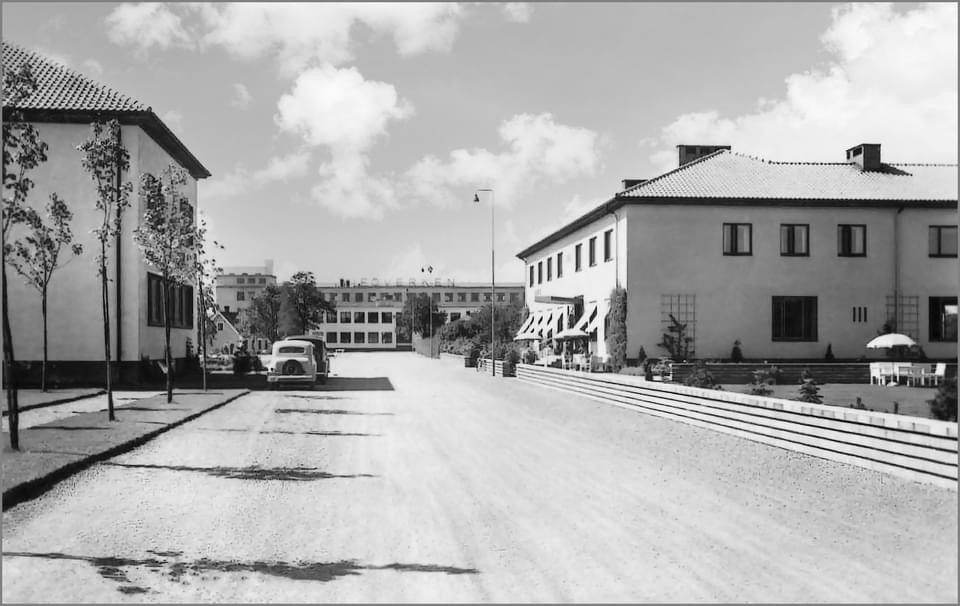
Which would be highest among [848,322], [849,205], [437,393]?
[849,205]

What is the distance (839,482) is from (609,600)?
5.77 meters

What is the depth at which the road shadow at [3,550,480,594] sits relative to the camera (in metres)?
6.42

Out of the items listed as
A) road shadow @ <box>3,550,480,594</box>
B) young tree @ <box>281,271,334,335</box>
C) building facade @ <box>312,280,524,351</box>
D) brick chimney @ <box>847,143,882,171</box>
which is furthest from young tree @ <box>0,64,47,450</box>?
building facade @ <box>312,280,524,351</box>

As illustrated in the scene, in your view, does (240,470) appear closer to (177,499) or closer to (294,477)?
(294,477)

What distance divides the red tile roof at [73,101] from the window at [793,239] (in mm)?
25944

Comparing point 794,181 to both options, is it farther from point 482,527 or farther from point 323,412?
point 482,527

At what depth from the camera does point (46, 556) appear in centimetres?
Result: 710

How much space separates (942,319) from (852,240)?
16.8 ft

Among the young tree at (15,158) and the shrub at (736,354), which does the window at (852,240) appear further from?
the young tree at (15,158)

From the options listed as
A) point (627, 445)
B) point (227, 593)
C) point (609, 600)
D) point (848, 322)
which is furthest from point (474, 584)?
point (848, 322)

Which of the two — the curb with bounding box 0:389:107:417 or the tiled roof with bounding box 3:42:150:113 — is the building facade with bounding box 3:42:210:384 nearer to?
the tiled roof with bounding box 3:42:150:113

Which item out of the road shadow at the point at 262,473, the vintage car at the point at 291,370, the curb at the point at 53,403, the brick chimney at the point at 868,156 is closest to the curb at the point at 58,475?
the road shadow at the point at 262,473

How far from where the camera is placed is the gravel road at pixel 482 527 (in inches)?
242

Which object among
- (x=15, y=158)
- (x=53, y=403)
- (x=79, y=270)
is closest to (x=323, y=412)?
(x=53, y=403)
